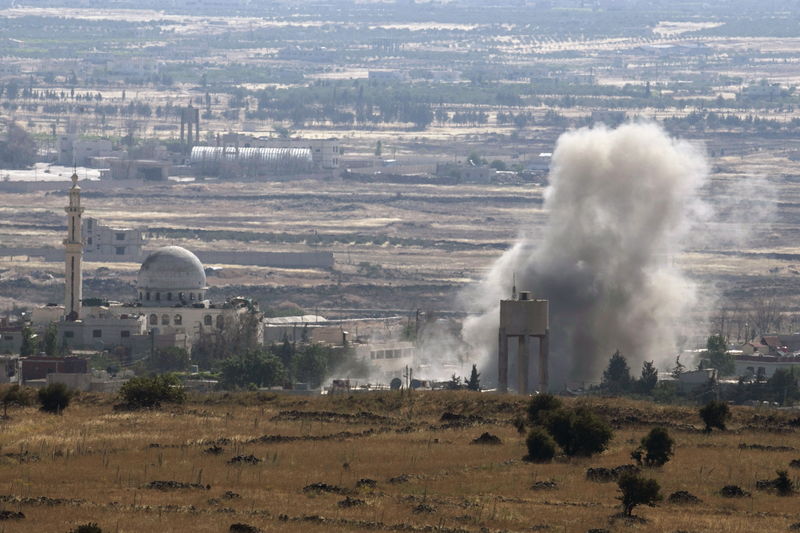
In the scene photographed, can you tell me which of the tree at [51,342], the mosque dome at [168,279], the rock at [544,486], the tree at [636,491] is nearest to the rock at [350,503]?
the rock at [544,486]

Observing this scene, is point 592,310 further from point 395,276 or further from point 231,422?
point 395,276

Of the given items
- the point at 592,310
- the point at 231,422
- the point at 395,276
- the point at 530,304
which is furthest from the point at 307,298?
the point at 231,422

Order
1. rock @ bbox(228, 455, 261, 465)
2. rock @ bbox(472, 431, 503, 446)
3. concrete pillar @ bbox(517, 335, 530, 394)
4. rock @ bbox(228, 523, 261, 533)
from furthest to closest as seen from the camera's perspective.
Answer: concrete pillar @ bbox(517, 335, 530, 394) < rock @ bbox(472, 431, 503, 446) < rock @ bbox(228, 455, 261, 465) < rock @ bbox(228, 523, 261, 533)

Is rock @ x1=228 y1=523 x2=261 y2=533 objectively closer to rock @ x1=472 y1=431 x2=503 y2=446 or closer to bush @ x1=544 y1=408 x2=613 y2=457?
bush @ x1=544 y1=408 x2=613 y2=457

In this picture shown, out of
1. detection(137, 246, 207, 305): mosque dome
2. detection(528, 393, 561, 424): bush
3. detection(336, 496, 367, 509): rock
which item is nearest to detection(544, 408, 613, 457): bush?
detection(528, 393, 561, 424): bush

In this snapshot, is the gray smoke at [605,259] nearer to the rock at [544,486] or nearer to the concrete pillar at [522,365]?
the concrete pillar at [522,365]
